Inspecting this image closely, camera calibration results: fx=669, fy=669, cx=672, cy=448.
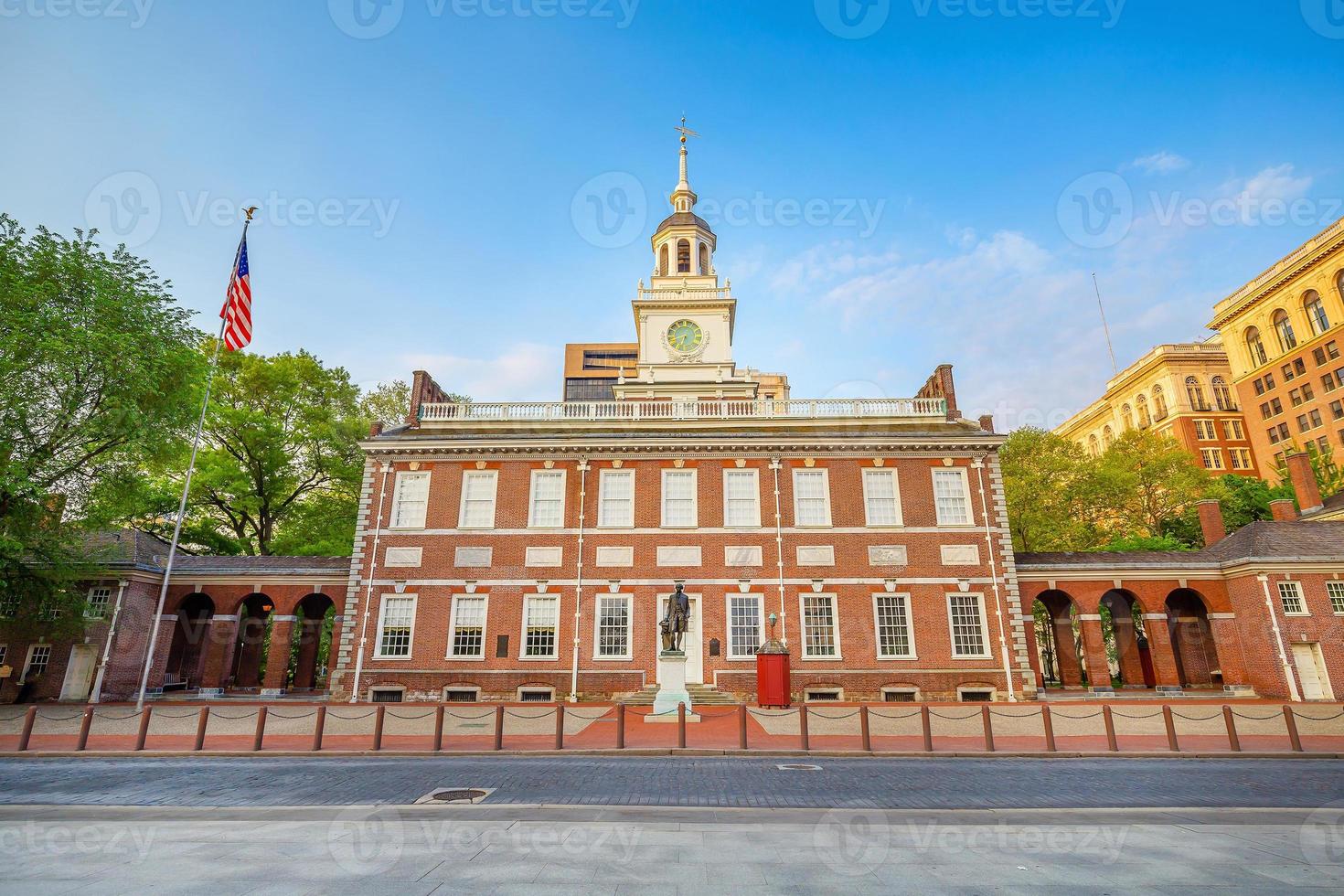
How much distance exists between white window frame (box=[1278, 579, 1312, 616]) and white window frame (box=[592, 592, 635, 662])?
24.0 meters

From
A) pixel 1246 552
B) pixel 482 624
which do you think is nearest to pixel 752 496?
pixel 482 624

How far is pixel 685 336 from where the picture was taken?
124 feet

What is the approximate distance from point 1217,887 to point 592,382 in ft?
295

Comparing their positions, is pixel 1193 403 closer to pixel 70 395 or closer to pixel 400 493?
pixel 400 493

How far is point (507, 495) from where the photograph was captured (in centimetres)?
2650

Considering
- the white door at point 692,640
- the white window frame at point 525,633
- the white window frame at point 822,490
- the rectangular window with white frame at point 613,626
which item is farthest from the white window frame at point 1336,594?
the white door at point 692,640

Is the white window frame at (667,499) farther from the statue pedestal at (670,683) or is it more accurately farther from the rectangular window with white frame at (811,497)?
the statue pedestal at (670,683)

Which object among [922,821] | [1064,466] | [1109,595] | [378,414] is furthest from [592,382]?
[922,821]

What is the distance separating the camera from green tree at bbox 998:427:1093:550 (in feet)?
132

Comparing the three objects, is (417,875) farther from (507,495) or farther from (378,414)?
(378,414)

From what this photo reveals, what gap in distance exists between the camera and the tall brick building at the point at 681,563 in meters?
24.5

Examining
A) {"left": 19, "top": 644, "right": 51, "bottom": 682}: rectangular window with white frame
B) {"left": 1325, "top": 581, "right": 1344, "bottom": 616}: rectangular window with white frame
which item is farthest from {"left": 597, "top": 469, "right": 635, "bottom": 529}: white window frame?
{"left": 1325, "top": 581, "right": 1344, "bottom": 616}: rectangular window with white frame

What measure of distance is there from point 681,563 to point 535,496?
21.0 feet

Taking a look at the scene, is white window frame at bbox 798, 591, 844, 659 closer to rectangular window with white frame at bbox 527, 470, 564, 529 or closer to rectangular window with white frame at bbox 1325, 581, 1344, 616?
A: rectangular window with white frame at bbox 527, 470, 564, 529
